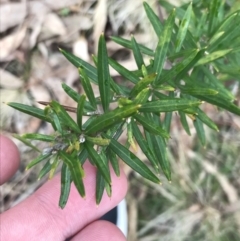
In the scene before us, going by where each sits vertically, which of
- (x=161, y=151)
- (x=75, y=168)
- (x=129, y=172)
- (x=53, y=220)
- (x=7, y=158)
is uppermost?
(x=75, y=168)

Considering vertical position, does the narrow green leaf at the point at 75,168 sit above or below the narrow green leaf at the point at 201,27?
below

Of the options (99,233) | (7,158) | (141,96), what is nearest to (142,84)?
(141,96)

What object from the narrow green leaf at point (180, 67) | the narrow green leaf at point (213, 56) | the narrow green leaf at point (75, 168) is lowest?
the narrow green leaf at point (75, 168)

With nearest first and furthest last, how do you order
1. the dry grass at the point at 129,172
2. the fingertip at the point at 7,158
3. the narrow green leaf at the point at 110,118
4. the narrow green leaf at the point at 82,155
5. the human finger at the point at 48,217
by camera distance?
the narrow green leaf at the point at 110,118, the narrow green leaf at the point at 82,155, the human finger at the point at 48,217, the fingertip at the point at 7,158, the dry grass at the point at 129,172

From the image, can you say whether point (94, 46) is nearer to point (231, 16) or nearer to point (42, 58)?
point (42, 58)

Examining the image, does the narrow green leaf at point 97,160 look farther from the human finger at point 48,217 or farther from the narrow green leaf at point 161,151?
the human finger at point 48,217

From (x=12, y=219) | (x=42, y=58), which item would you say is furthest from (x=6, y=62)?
(x=12, y=219)

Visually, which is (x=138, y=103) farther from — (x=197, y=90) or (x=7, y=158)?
(x=7, y=158)

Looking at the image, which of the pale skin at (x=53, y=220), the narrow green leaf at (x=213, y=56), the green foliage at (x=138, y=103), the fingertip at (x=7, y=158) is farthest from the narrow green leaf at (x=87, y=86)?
the fingertip at (x=7, y=158)
